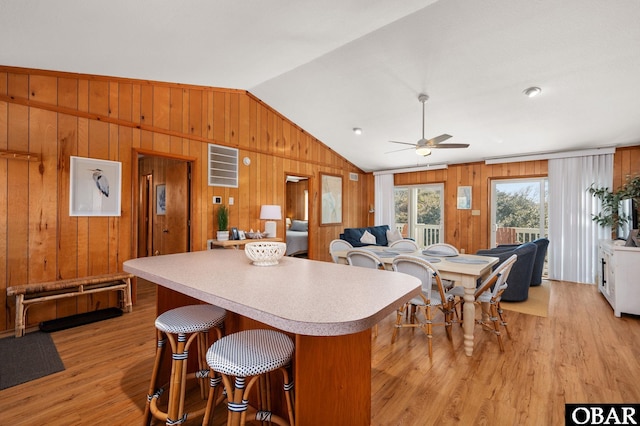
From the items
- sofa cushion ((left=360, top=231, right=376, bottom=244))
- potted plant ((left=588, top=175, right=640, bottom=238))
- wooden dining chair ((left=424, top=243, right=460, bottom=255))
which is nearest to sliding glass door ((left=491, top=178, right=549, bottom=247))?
potted plant ((left=588, top=175, right=640, bottom=238))

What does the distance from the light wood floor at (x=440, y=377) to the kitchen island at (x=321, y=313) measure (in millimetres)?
767

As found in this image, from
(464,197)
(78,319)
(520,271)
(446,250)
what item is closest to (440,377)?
(446,250)

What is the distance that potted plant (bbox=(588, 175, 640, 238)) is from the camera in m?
4.21

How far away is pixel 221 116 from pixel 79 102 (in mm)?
1817

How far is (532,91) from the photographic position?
3631 mm

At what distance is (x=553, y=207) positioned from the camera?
528cm

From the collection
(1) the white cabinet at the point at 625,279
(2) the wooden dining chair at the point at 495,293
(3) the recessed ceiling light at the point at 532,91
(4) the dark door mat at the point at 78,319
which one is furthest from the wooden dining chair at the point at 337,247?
(1) the white cabinet at the point at 625,279

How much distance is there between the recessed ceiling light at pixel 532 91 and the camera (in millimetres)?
3589

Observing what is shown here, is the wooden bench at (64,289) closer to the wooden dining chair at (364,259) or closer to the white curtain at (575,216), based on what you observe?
the wooden dining chair at (364,259)

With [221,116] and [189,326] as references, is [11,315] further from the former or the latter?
[221,116]

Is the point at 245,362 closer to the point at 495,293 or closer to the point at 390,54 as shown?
the point at 495,293

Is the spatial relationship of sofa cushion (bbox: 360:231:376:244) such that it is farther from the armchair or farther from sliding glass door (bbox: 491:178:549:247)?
sliding glass door (bbox: 491:178:549:247)

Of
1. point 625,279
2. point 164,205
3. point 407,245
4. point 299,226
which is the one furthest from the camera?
point 299,226

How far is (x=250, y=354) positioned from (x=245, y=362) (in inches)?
1.9
